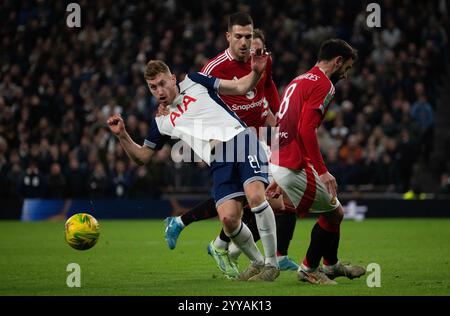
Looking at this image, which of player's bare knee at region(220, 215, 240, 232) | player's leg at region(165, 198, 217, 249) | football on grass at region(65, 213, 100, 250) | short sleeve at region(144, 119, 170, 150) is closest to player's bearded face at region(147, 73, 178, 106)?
short sleeve at region(144, 119, 170, 150)

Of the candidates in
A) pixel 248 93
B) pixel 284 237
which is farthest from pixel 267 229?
pixel 248 93

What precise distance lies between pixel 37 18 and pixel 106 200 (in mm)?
6696

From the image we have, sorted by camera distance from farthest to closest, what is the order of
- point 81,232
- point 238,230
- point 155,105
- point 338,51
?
point 155,105 < point 81,232 < point 238,230 < point 338,51

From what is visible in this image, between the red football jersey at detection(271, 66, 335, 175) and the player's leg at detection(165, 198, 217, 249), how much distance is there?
183cm

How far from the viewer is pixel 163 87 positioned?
357 inches

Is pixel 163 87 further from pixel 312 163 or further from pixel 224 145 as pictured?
pixel 312 163

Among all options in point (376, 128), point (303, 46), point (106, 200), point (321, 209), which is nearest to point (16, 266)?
point (321, 209)

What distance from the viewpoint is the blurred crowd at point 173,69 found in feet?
70.2

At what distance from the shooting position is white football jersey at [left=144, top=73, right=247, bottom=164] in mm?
9100

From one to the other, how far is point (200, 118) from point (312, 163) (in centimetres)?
142

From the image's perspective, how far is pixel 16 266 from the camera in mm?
10711

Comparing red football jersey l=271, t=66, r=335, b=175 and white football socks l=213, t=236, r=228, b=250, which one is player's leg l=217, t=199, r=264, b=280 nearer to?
red football jersey l=271, t=66, r=335, b=175

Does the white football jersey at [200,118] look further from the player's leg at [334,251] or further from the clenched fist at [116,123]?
the player's leg at [334,251]

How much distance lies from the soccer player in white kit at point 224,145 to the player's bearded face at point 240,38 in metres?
0.72
